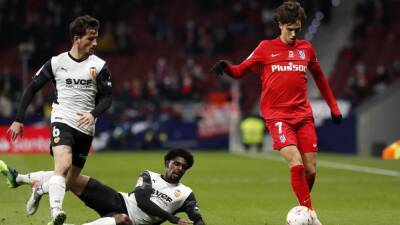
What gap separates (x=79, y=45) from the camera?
8461 millimetres

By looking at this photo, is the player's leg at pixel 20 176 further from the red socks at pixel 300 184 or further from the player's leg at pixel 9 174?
the red socks at pixel 300 184

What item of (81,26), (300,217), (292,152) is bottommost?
(300,217)

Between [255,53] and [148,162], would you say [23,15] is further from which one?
[255,53]

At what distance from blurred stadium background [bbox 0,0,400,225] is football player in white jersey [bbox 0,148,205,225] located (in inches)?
537

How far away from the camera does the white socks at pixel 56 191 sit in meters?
8.00

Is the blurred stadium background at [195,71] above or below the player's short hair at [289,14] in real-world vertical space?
below

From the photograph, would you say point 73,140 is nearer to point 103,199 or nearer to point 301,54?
point 103,199

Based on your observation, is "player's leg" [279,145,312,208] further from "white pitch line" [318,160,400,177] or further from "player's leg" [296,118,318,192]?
"white pitch line" [318,160,400,177]

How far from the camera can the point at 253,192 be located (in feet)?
46.9

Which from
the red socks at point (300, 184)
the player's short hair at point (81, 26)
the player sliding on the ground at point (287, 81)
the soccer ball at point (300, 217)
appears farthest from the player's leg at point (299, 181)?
the player's short hair at point (81, 26)

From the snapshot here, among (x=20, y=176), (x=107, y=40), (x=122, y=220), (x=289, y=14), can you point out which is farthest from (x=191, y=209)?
(x=107, y=40)

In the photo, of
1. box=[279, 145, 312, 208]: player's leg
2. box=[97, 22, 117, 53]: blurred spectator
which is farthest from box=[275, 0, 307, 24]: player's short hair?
box=[97, 22, 117, 53]: blurred spectator

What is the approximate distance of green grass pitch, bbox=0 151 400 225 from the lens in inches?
407

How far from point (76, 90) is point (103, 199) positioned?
1072 mm
